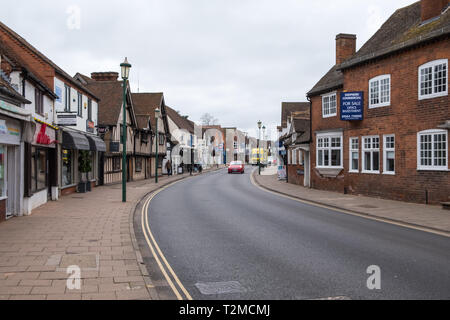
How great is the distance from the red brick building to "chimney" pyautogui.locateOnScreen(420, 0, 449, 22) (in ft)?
0.14

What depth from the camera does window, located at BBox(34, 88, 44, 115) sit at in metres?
16.8

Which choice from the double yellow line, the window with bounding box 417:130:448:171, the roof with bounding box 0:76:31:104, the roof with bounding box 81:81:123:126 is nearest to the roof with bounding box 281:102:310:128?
the roof with bounding box 81:81:123:126

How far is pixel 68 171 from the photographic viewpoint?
22969 millimetres

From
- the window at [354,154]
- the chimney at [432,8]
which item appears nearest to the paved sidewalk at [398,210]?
the window at [354,154]

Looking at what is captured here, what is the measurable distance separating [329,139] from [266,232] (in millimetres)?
14838

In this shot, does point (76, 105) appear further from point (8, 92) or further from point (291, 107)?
point (291, 107)

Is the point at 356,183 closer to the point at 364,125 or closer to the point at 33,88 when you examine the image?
the point at 364,125

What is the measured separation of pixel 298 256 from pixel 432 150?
11390 mm

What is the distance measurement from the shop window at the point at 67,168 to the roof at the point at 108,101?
8.35 m

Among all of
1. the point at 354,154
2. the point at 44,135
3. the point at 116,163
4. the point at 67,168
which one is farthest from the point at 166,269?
the point at 116,163

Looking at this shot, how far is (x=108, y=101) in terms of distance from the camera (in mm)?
33281

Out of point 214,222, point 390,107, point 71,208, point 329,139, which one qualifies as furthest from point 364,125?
point 71,208

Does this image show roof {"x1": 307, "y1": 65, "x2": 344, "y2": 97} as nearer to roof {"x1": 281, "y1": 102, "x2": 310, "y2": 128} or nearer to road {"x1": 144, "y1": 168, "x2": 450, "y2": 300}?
road {"x1": 144, "y1": 168, "x2": 450, "y2": 300}

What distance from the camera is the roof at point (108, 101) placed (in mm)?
31625
